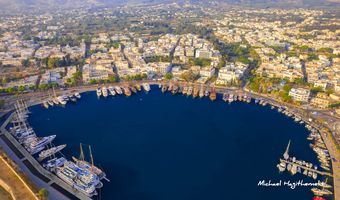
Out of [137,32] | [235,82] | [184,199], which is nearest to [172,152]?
[184,199]

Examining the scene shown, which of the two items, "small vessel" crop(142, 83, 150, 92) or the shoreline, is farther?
"small vessel" crop(142, 83, 150, 92)

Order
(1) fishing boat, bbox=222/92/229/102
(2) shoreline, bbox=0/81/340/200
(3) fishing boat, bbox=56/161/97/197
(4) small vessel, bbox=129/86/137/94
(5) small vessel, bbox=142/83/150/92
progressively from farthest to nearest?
(5) small vessel, bbox=142/83/150/92
(4) small vessel, bbox=129/86/137/94
(1) fishing boat, bbox=222/92/229/102
(2) shoreline, bbox=0/81/340/200
(3) fishing boat, bbox=56/161/97/197

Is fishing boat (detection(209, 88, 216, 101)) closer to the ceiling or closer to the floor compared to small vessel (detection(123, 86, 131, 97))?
closer to the floor

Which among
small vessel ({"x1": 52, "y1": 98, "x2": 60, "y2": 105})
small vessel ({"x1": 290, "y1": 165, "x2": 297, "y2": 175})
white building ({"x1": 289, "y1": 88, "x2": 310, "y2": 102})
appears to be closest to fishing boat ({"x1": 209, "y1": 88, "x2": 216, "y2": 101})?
white building ({"x1": 289, "y1": 88, "x2": 310, "y2": 102})

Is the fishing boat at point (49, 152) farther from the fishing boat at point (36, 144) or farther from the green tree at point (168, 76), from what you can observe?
the green tree at point (168, 76)

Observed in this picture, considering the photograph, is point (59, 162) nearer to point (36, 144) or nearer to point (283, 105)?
point (36, 144)

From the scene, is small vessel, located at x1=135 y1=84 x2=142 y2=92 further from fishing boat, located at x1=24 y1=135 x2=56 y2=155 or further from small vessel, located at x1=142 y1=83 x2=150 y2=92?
fishing boat, located at x1=24 y1=135 x2=56 y2=155
